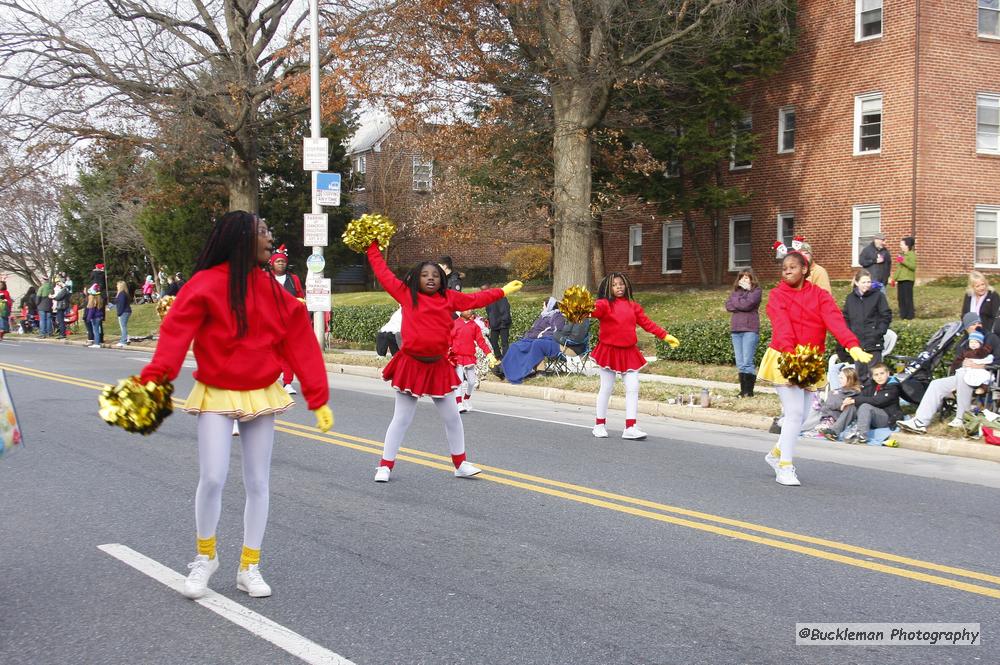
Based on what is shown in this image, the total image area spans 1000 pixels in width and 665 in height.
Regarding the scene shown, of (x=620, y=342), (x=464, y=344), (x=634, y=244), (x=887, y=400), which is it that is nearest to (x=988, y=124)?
(x=634, y=244)

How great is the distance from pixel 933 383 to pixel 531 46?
13915 millimetres

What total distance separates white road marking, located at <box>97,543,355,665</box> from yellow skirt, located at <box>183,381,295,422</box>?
960 millimetres

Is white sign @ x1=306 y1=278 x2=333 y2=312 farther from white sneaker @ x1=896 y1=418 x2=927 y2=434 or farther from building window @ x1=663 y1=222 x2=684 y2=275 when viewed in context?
building window @ x1=663 y1=222 x2=684 y2=275

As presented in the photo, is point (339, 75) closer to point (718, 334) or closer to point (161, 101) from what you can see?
point (161, 101)

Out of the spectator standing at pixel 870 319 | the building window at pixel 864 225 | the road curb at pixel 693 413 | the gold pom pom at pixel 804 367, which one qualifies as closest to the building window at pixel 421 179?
the building window at pixel 864 225

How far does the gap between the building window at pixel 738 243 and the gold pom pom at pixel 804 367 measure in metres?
24.0

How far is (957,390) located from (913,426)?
624mm

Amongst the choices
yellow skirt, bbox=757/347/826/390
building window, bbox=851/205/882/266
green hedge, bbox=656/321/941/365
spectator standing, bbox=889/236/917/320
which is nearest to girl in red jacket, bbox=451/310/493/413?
yellow skirt, bbox=757/347/826/390

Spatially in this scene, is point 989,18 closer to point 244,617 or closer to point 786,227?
point 786,227

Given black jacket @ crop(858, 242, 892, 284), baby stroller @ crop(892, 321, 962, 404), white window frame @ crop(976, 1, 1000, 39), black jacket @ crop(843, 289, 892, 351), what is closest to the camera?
baby stroller @ crop(892, 321, 962, 404)

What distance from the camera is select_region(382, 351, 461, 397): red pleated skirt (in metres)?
8.43

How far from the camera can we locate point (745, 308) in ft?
48.3

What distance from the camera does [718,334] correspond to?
17969 mm

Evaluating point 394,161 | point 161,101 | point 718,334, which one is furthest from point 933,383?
point 394,161
